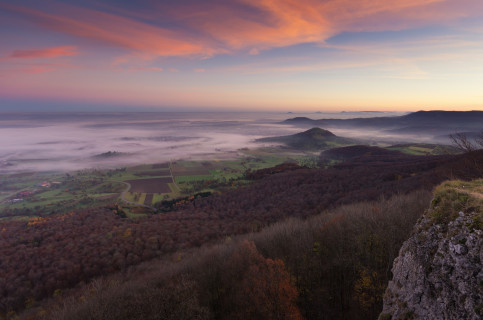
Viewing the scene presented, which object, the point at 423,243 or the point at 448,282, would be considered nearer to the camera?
the point at 448,282

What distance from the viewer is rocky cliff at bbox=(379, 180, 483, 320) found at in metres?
9.03

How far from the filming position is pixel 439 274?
10.2 m

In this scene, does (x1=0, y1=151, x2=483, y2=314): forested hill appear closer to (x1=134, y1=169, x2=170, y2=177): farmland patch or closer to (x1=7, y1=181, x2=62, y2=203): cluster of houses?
(x1=7, y1=181, x2=62, y2=203): cluster of houses

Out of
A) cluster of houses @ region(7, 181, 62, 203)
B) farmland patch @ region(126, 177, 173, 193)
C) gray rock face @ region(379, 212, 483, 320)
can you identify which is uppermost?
gray rock face @ region(379, 212, 483, 320)

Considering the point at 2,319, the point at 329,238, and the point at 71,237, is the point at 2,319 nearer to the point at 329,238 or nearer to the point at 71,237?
the point at 71,237

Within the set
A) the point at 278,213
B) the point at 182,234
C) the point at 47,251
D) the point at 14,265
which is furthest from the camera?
the point at 278,213

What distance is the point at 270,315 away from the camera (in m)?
21.2

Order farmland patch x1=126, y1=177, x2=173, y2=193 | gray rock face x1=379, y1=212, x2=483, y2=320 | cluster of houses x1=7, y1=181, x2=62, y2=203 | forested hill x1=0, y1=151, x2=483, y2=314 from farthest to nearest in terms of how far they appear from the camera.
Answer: farmland patch x1=126, y1=177, x2=173, y2=193 → cluster of houses x1=7, y1=181, x2=62, y2=203 → forested hill x1=0, y1=151, x2=483, y2=314 → gray rock face x1=379, y1=212, x2=483, y2=320

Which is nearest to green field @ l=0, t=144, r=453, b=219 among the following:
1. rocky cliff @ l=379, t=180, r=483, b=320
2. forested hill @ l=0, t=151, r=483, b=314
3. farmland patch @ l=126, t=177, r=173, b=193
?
farmland patch @ l=126, t=177, r=173, b=193

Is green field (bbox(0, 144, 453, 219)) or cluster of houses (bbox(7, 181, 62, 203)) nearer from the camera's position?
green field (bbox(0, 144, 453, 219))

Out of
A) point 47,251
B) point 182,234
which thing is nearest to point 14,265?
point 47,251

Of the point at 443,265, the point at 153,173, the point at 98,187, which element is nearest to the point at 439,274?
the point at 443,265

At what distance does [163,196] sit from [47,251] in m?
66.5

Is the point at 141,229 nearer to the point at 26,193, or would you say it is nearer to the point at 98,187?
the point at 98,187
